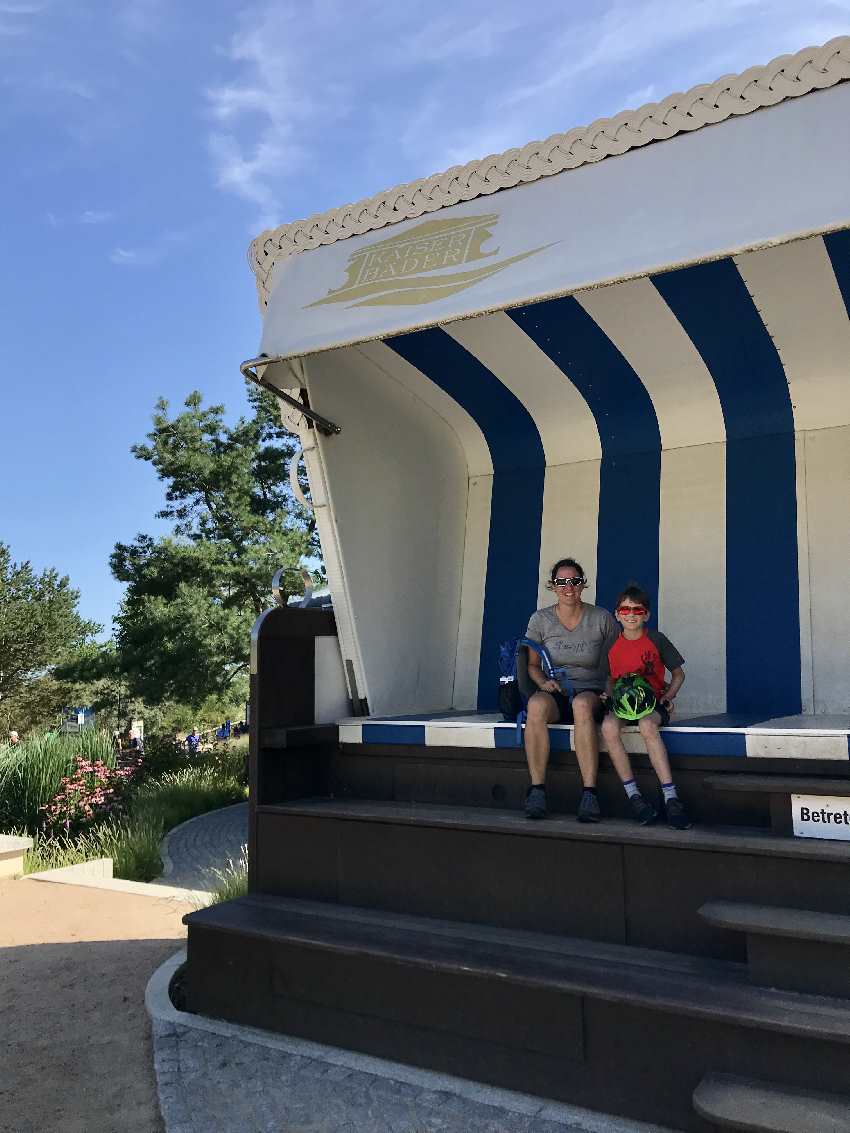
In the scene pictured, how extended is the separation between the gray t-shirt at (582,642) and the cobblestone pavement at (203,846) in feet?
14.0

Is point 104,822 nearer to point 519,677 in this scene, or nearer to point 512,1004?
point 519,677

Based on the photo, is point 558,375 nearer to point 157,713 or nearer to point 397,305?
point 397,305

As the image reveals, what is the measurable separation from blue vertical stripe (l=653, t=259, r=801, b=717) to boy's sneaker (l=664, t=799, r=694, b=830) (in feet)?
4.17

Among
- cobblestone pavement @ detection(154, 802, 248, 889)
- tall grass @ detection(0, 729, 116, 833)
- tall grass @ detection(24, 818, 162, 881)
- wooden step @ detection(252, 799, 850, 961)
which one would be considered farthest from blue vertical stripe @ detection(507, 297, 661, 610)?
tall grass @ detection(0, 729, 116, 833)

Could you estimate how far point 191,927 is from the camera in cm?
316

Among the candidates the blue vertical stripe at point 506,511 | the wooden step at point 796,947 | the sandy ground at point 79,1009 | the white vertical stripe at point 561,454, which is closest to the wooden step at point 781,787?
the wooden step at point 796,947

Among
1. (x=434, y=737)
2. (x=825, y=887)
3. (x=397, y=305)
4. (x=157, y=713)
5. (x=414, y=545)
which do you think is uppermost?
(x=397, y=305)

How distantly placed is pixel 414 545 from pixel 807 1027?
9.50ft

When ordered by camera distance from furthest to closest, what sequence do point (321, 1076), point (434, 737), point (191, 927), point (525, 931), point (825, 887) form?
1. point (434, 737)
2. point (191, 927)
3. point (525, 931)
4. point (321, 1076)
5. point (825, 887)

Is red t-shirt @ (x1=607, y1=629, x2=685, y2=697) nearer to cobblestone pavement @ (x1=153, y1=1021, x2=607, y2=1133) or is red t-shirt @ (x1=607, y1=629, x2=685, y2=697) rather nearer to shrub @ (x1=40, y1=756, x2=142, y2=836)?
cobblestone pavement @ (x1=153, y1=1021, x2=607, y2=1133)

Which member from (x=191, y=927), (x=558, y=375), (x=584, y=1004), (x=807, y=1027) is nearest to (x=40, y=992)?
(x=191, y=927)

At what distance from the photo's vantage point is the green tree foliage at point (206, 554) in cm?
1412

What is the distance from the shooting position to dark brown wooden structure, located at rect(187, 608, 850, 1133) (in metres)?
2.11

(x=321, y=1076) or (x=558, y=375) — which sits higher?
(x=558, y=375)
